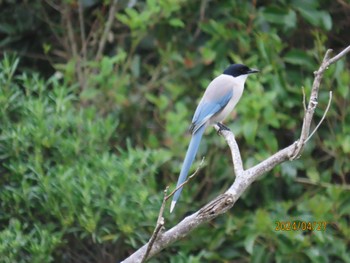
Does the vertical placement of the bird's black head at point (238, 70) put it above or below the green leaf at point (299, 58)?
above

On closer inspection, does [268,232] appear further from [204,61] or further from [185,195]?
[204,61]

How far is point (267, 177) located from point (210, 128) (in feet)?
1.70

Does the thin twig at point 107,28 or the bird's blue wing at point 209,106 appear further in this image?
the thin twig at point 107,28

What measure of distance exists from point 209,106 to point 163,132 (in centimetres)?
128

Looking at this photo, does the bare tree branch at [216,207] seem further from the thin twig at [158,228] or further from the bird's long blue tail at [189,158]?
the bird's long blue tail at [189,158]

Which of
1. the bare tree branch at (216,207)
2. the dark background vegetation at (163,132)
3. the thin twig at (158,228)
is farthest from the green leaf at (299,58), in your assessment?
the thin twig at (158,228)

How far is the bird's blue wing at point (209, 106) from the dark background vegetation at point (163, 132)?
18.5 inches

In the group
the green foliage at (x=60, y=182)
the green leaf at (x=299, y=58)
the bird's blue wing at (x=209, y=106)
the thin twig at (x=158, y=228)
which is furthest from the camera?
the green leaf at (x=299, y=58)

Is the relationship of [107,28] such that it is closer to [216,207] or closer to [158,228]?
[216,207]

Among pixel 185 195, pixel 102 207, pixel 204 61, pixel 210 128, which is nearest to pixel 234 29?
pixel 204 61

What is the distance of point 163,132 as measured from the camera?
244 inches

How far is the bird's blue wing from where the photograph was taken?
4.81 m

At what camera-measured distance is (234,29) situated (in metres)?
6.12

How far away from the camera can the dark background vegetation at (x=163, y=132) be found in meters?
5.09
